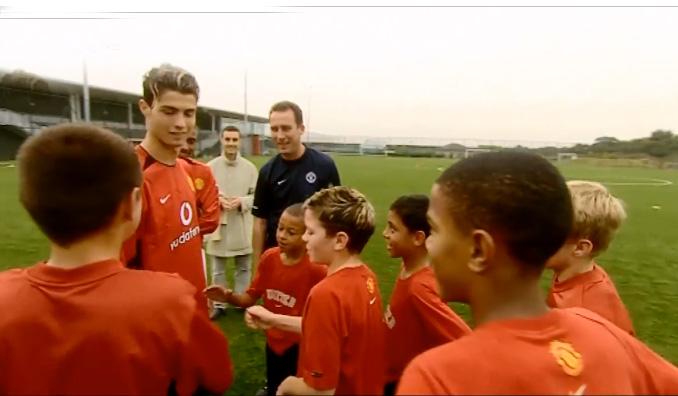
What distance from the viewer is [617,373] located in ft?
4.33

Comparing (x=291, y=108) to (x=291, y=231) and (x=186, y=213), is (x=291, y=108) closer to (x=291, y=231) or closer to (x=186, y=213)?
(x=291, y=231)

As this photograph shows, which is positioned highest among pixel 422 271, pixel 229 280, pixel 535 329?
pixel 535 329

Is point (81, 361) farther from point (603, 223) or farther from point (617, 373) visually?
point (603, 223)

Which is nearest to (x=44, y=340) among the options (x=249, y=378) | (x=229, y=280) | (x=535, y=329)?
(x=535, y=329)

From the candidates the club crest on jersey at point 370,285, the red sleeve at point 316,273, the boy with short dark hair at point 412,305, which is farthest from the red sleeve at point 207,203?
Result: the club crest on jersey at point 370,285

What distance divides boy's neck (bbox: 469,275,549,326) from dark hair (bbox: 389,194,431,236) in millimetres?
1601

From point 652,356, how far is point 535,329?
0.48 m

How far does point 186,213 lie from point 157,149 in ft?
1.19

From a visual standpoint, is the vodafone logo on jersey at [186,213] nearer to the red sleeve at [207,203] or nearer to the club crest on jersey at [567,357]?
the red sleeve at [207,203]

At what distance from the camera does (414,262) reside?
9.44ft

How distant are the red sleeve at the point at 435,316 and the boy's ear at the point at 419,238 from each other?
0.30 meters

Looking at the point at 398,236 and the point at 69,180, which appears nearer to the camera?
the point at 69,180

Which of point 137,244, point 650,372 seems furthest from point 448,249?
point 137,244

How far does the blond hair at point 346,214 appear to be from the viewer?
2643mm
